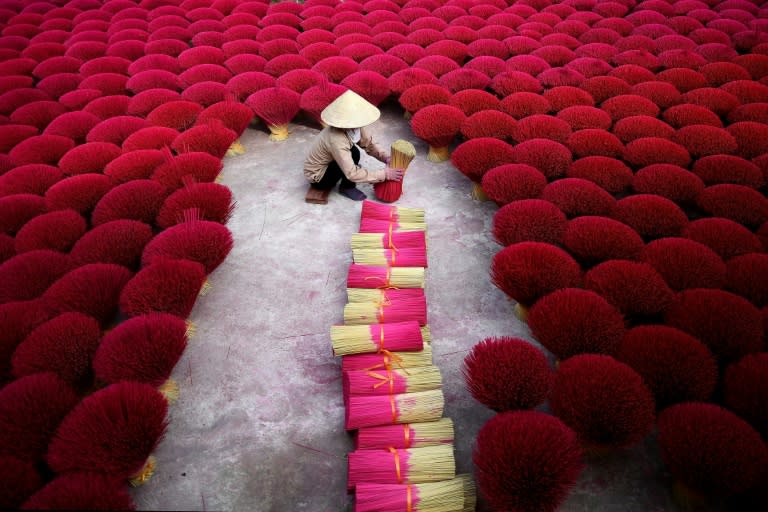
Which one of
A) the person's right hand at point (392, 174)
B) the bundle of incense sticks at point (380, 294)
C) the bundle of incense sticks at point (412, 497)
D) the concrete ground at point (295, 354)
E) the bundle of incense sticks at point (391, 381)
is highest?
the person's right hand at point (392, 174)

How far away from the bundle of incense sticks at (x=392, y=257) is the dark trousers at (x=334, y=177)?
724 millimetres

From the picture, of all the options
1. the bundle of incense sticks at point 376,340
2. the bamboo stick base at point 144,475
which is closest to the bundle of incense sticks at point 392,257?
the bundle of incense sticks at point 376,340

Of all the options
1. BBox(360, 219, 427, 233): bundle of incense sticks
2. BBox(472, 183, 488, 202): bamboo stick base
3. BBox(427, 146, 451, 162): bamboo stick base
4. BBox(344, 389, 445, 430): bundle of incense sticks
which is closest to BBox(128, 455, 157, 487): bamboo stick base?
BBox(344, 389, 445, 430): bundle of incense sticks

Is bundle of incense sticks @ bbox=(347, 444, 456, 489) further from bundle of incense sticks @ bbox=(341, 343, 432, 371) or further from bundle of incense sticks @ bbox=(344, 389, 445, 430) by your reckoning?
bundle of incense sticks @ bbox=(341, 343, 432, 371)

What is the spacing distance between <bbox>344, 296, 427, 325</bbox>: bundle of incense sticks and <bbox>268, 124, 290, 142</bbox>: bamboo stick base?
6.05 feet

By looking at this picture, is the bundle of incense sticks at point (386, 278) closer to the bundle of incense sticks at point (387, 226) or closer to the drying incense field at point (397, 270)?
the drying incense field at point (397, 270)

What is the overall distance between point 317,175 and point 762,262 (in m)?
2.16

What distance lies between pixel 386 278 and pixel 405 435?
749 millimetres

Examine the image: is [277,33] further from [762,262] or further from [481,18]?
[762,262]

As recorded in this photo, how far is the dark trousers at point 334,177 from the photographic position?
298 cm

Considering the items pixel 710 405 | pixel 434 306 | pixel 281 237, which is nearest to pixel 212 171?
pixel 281 237

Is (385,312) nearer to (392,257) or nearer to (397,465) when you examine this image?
(392,257)

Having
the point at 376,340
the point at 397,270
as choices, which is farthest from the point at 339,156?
the point at 376,340

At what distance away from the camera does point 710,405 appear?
62.1 inches
